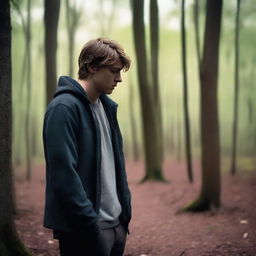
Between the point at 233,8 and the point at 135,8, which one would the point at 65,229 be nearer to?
the point at 135,8

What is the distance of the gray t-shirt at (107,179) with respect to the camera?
2.69 meters

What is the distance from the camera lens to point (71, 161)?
95.4 inches

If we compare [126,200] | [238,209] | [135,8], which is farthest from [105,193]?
[135,8]

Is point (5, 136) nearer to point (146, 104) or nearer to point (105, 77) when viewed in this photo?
point (105, 77)

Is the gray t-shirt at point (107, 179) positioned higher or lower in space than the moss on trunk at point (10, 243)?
higher

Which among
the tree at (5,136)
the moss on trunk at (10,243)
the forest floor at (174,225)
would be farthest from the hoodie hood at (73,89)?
the forest floor at (174,225)

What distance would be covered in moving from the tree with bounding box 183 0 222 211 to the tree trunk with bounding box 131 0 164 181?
183 inches

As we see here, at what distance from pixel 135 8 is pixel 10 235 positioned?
992 cm

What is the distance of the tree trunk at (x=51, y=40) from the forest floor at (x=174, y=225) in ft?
10.5

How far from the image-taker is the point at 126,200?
288cm

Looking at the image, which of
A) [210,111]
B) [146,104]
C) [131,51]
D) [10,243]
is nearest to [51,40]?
[146,104]

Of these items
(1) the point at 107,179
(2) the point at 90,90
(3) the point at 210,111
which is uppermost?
(2) the point at 90,90

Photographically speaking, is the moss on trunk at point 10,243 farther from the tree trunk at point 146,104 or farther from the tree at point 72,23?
the tree at point 72,23

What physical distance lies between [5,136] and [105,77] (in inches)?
75.2
